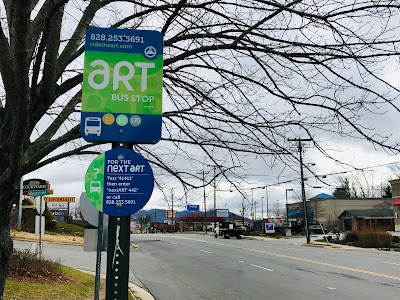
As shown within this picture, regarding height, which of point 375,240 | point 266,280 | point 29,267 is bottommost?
point 266,280

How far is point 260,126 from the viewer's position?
17.5 ft

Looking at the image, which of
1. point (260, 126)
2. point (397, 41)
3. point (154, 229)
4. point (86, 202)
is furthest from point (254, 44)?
point (154, 229)

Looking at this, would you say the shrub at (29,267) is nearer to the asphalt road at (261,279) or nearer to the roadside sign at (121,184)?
the asphalt road at (261,279)

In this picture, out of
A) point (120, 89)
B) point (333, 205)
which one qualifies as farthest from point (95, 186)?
point (333, 205)

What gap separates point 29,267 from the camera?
11242mm

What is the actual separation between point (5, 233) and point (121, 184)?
7.69 feet

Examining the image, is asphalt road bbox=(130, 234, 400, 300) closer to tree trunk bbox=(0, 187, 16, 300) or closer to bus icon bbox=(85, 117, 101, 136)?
tree trunk bbox=(0, 187, 16, 300)

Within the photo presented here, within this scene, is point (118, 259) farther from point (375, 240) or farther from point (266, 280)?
point (375, 240)

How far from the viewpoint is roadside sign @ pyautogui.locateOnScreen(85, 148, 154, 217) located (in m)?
2.89

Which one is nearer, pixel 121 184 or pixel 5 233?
pixel 121 184

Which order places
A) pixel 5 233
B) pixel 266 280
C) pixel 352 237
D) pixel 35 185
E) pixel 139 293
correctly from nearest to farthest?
pixel 5 233, pixel 139 293, pixel 35 185, pixel 266 280, pixel 352 237

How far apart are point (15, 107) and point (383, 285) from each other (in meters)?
11.7

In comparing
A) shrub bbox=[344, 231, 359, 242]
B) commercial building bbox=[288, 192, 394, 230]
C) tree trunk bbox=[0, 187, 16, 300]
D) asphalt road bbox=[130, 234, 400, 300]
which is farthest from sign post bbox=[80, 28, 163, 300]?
commercial building bbox=[288, 192, 394, 230]

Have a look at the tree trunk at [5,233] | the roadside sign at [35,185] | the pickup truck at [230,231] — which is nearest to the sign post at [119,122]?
the tree trunk at [5,233]
